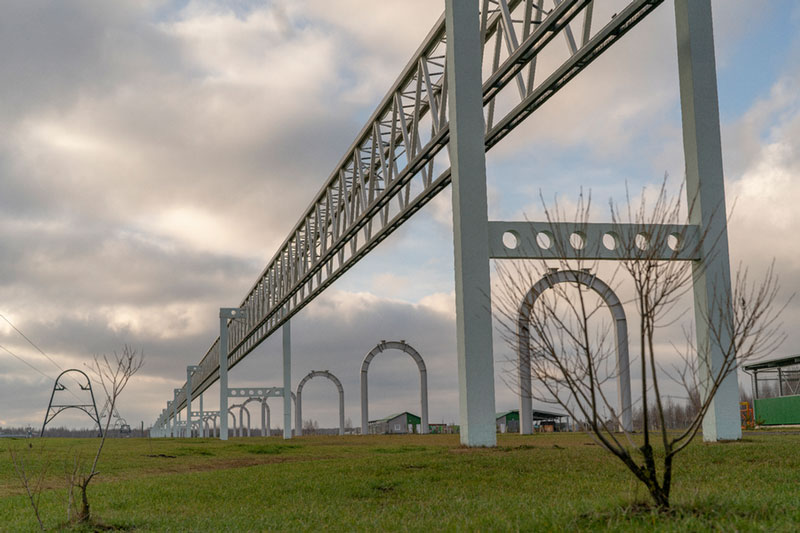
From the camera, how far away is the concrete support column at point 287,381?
165 ft

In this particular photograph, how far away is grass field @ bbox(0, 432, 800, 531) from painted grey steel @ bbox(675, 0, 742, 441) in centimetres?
95

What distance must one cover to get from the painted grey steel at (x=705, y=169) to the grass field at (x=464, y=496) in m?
0.95

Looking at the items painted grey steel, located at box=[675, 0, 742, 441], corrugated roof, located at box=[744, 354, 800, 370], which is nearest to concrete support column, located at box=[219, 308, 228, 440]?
corrugated roof, located at box=[744, 354, 800, 370]

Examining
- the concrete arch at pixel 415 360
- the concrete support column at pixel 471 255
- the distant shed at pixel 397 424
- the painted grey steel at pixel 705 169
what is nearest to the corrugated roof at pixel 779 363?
the concrete arch at pixel 415 360

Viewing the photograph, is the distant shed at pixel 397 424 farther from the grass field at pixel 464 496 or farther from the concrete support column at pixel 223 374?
the grass field at pixel 464 496

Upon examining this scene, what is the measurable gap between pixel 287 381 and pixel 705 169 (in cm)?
3960

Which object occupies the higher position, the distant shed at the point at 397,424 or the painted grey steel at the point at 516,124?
the painted grey steel at the point at 516,124

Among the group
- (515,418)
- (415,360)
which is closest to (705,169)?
(415,360)

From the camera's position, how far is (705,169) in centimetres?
1677

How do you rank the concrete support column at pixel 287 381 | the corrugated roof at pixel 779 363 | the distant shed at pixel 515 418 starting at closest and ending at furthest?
1. the corrugated roof at pixel 779 363
2. the concrete support column at pixel 287 381
3. the distant shed at pixel 515 418

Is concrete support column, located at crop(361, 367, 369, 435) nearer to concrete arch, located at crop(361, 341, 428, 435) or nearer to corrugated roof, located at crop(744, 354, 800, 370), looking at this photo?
concrete arch, located at crop(361, 341, 428, 435)

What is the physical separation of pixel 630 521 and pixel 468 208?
9.03 metres

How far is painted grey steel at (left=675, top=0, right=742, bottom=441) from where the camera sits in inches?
649

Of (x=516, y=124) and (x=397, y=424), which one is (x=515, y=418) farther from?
(x=516, y=124)
